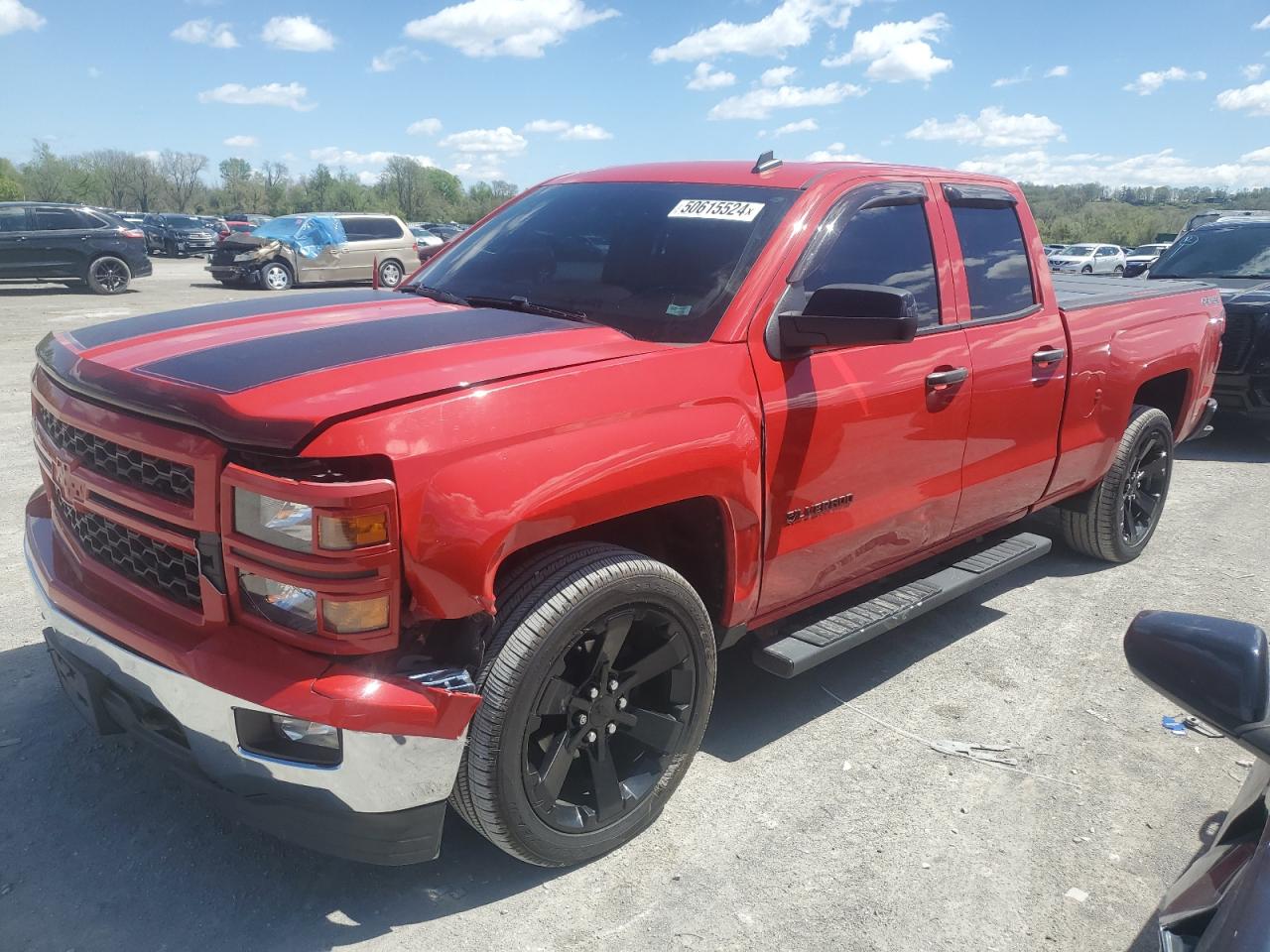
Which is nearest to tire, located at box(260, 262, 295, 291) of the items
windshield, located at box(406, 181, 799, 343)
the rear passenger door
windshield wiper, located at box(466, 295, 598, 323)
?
windshield, located at box(406, 181, 799, 343)

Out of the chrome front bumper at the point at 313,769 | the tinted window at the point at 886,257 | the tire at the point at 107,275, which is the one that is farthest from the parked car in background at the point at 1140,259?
the chrome front bumper at the point at 313,769

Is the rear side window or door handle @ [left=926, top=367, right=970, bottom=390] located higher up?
the rear side window

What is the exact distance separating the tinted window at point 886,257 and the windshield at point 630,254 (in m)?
0.25

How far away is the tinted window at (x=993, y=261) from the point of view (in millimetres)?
3916

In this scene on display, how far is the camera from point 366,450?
2090 mm

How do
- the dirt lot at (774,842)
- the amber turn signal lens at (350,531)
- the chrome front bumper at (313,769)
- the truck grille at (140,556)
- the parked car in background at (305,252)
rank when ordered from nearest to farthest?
the amber turn signal lens at (350,531) → the chrome front bumper at (313,769) → the truck grille at (140,556) → the dirt lot at (774,842) → the parked car in background at (305,252)

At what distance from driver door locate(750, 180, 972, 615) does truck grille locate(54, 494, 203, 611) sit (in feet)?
5.37

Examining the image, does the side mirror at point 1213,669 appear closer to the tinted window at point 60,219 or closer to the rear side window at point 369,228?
the tinted window at point 60,219

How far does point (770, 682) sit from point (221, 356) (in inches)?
96.8

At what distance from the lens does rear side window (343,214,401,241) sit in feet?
69.3

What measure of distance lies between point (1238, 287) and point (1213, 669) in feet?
28.1

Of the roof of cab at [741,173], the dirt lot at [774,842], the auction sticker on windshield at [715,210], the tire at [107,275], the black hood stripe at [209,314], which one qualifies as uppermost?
the roof of cab at [741,173]

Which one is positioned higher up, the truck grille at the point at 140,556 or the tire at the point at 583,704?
the truck grille at the point at 140,556

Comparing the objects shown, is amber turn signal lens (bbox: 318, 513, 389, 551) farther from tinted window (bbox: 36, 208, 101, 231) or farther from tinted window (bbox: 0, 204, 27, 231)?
tinted window (bbox: 0, 204, 27, 231)
